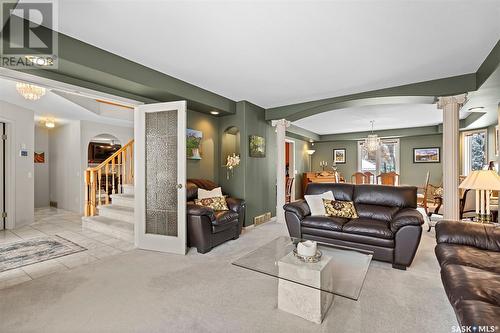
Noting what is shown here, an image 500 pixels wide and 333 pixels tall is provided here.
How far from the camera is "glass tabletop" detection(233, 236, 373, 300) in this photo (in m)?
1.79

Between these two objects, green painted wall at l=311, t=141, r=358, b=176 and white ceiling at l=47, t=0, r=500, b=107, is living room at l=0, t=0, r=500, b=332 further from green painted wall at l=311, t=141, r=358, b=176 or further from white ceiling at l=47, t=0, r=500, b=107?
green painted wall at l=311, t=141, r=358, b=176

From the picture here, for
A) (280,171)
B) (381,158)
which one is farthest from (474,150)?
(280,171)

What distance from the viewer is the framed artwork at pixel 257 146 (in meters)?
4.95

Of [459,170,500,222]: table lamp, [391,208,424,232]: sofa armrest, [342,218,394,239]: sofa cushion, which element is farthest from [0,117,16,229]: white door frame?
[459,170,500,222]: table lamp

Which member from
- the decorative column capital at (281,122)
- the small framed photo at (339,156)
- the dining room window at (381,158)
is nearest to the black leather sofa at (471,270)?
the decorative column capital at (281,122)

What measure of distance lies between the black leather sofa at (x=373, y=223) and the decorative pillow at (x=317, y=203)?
104 mm

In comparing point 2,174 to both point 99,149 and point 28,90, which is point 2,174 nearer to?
point 28,90

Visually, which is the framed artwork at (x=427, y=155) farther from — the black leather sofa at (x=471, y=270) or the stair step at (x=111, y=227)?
the stair step at (x=111, y=227)

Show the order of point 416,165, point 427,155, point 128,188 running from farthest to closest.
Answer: point 416,165, point 427,155, point 128,188

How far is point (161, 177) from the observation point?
3576mm

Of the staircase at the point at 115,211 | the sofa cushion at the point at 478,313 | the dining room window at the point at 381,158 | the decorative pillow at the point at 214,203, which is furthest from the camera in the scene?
the dining room window at the point at 381,158

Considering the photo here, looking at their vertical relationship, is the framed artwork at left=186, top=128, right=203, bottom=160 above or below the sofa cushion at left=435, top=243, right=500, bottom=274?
above

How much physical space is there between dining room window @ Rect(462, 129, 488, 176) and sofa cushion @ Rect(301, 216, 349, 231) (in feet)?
17.1

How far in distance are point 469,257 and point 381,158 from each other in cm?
731
